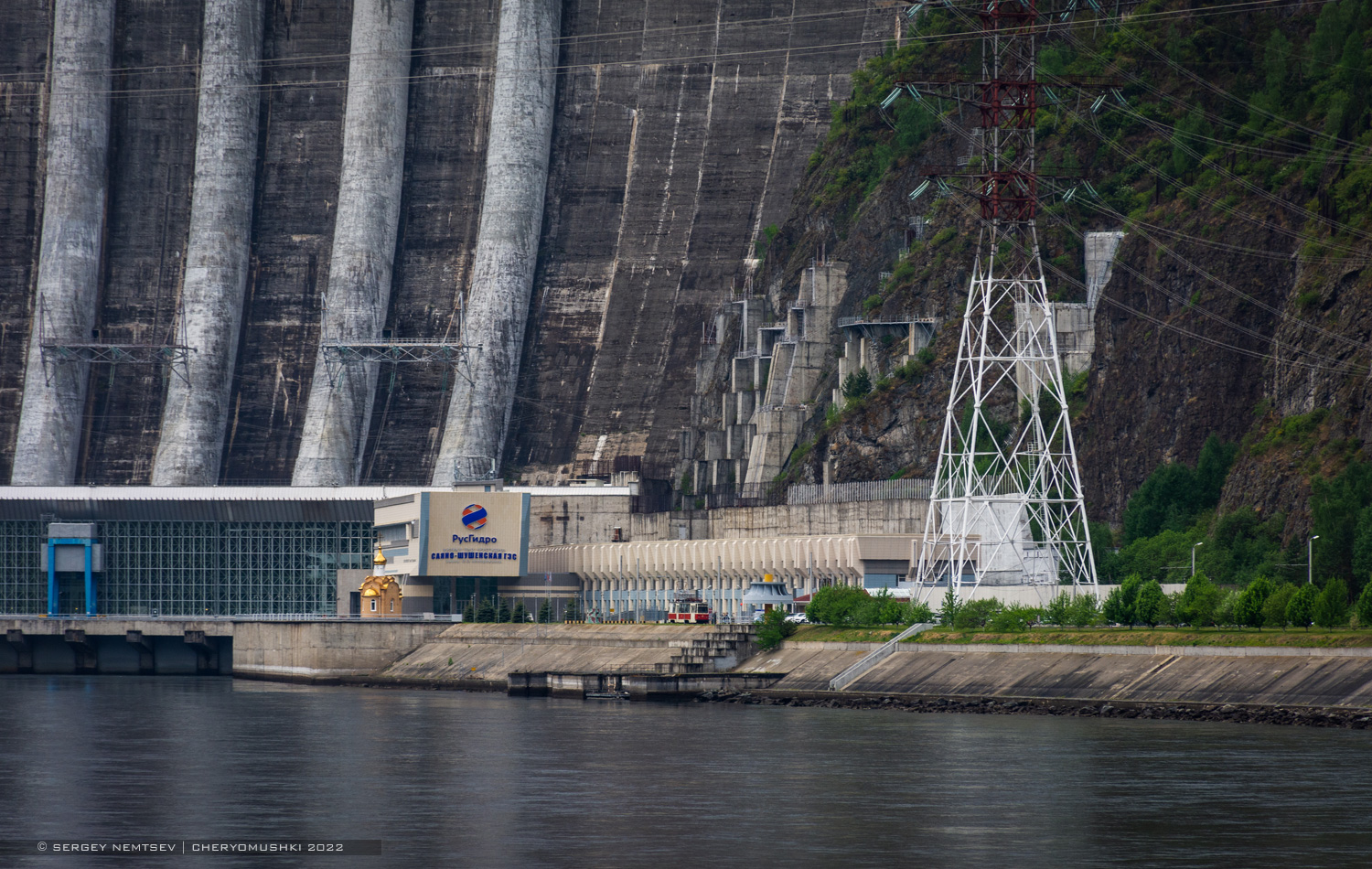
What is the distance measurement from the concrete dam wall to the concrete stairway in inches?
1439

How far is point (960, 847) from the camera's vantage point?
39062 mm

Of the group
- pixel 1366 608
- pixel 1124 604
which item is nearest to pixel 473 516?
pixel 1124 604

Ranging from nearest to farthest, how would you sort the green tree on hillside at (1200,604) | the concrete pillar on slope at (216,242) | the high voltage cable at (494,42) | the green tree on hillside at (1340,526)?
the green tree on hillside at (1200,604) < the green tree on hillside at (1340,526) < the concrete pillar on slope at (216,242) < the high voltage cable at (494,42)

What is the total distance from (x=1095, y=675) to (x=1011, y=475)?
21.1m

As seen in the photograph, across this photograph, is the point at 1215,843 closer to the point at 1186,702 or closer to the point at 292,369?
the point at 1186,702

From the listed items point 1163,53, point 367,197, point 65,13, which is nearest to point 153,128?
point 65,13

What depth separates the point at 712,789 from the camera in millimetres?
49094

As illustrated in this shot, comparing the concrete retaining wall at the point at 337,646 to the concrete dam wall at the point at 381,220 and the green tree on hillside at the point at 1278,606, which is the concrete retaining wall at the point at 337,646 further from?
the green tree on hillside at the point at 1278,606

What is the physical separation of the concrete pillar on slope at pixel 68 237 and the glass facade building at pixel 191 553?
761 centimetres

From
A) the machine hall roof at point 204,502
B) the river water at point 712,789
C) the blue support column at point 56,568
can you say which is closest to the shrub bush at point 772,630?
the river water at point 712,789

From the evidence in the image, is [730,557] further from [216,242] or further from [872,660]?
[216,242]

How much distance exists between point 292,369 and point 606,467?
22.6 m

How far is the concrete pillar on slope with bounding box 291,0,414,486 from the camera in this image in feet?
422

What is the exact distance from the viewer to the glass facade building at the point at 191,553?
123 m
